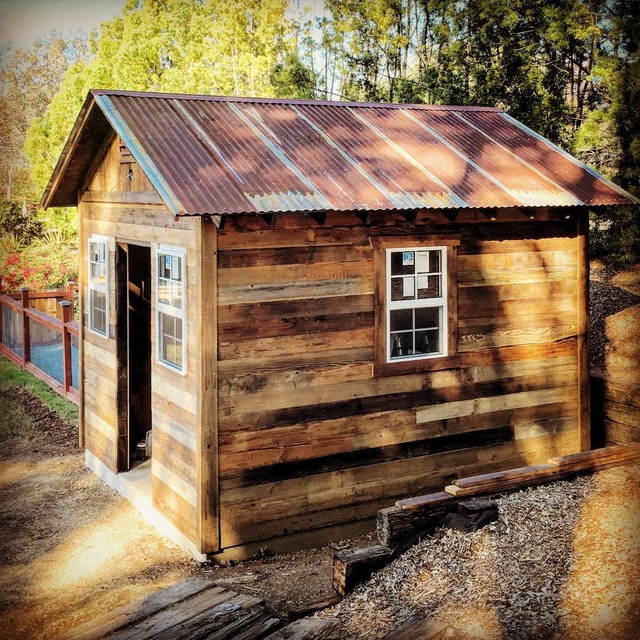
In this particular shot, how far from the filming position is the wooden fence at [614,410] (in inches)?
410

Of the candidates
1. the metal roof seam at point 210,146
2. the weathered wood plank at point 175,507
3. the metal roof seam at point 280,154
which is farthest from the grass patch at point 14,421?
the metal roof seam at point 280,154

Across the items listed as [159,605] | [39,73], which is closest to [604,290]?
[159,605]

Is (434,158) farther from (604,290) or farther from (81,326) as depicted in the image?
Result: (604,290)

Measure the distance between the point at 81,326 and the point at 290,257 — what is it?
177 inches

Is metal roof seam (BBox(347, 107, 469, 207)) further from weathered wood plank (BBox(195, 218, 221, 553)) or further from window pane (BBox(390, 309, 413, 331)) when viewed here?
weathered wood plank (BBox(195, 218, 221, 553))

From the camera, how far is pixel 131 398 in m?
10.8

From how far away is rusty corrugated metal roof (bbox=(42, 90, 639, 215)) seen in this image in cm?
827

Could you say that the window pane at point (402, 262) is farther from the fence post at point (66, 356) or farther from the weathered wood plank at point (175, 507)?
the fence post at point (66, 356)

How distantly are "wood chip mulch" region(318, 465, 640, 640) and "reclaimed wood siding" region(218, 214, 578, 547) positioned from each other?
1745 millimetres

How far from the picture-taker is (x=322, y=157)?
930cm

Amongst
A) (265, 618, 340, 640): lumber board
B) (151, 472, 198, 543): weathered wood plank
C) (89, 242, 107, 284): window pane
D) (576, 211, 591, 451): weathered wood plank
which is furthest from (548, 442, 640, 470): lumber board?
(89, 242, 107, 284): window pane

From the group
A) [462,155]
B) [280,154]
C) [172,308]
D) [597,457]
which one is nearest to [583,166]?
[462,155]

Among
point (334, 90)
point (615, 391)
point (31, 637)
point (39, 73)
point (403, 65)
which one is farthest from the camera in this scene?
point (39, 73)

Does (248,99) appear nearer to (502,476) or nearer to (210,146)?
(210,146)
